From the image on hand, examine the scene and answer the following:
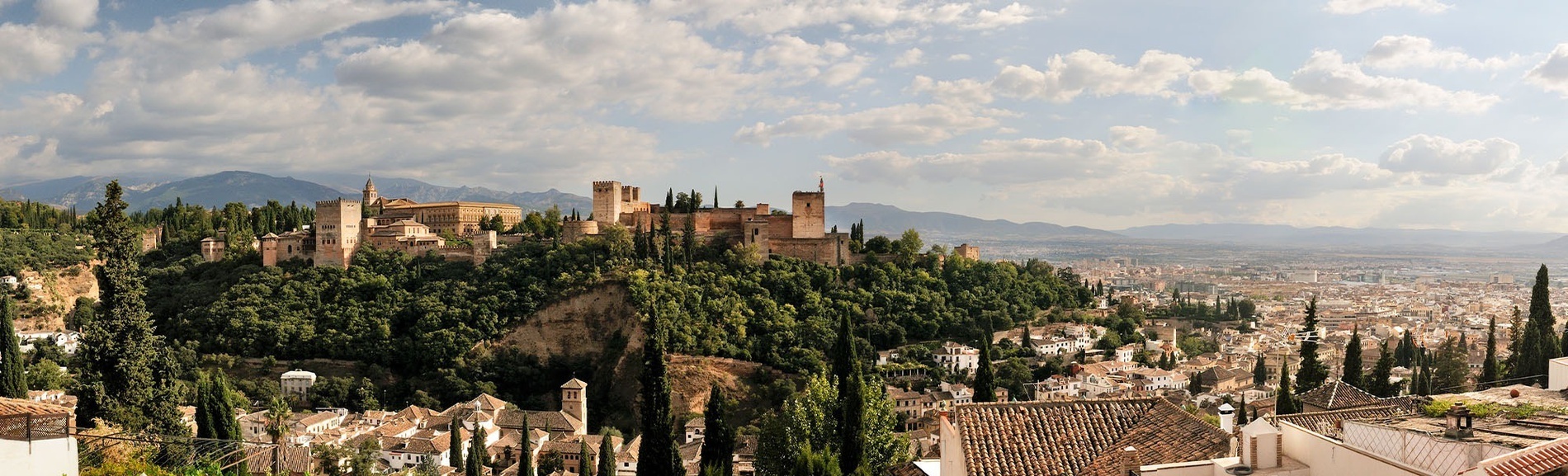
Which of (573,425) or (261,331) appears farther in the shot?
(261,331)

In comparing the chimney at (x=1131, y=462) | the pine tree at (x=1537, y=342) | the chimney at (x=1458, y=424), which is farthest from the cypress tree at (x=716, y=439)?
the pine tree at (x=1537, y=342)

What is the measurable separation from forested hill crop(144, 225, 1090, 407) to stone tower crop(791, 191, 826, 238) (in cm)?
218

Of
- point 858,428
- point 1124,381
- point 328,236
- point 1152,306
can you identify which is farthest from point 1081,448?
point 1152,306

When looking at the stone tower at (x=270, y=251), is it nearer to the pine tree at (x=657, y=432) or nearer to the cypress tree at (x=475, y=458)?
the cypress tree at (x=475, y=458)

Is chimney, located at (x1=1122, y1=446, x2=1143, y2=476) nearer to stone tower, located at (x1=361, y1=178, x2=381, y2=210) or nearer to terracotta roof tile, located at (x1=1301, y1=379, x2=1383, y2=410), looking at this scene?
terracotta roof tile, located at (x1=1301, y1=379, x2=1383, y2=410)

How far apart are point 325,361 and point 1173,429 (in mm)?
43245

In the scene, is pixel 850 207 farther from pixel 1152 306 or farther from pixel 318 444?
pixel 318 444

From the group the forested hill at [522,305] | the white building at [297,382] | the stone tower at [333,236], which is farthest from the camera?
the stone tower at [333,236]

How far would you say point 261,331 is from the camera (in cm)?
4503

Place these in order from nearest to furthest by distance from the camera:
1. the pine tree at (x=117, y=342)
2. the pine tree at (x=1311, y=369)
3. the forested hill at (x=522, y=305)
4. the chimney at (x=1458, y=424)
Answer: the chimney at (x=1458, y=424) → the pine tree at (x=117, y=342) → the pine tree at (x=1311, y=369) → the forested hill at (x=522, y=305)

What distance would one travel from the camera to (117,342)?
58.9 feet

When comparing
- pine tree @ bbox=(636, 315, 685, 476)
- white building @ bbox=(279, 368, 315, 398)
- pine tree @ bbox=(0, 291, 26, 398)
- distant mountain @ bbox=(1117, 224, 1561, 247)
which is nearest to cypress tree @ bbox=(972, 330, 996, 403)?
pine tree @ bbox=(636, 315, 685, 476)

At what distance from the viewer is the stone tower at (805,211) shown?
2019 inches

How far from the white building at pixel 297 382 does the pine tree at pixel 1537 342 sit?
4309 centimetres
